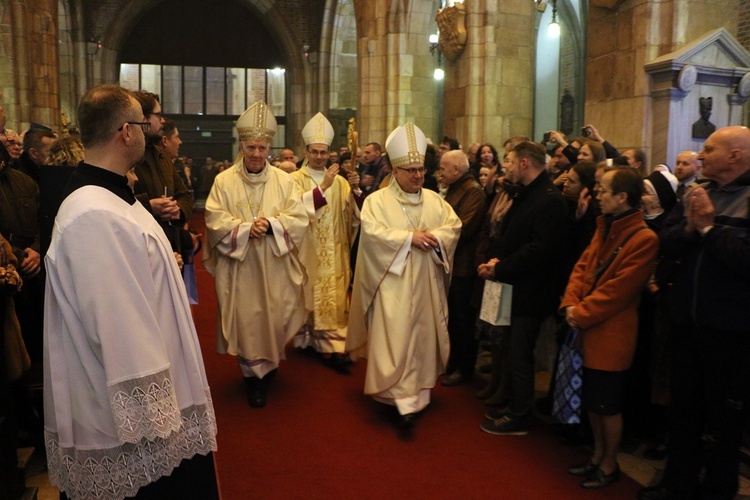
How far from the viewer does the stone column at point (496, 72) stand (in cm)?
945

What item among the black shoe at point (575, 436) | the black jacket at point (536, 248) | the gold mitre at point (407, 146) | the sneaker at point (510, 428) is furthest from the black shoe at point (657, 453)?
the gold mitre at point (407, 146)

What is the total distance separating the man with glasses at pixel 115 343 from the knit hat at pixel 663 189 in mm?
3092

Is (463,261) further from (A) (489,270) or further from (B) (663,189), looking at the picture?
(B) (663,189)

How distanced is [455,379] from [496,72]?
18.2 ft

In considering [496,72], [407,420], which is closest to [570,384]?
[407,420]

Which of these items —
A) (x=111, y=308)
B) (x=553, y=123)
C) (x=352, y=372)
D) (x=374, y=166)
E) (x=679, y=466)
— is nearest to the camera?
(x=111, y=308)

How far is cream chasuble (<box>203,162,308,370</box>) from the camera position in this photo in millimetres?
4844

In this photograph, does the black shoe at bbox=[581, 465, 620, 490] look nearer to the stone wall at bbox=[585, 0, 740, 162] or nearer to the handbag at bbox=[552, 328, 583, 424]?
the handbag at bbox=[552, 328, 583, 424]

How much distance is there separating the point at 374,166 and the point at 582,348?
520cm

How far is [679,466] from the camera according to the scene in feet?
10.8

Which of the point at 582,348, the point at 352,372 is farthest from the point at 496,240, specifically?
the point at 352,372

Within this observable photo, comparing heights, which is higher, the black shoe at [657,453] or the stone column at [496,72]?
the stone column at [496,72]

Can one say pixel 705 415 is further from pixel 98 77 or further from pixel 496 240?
pixel 98 77

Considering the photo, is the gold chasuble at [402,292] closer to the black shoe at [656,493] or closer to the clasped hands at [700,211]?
the black shoe at [656,493]
